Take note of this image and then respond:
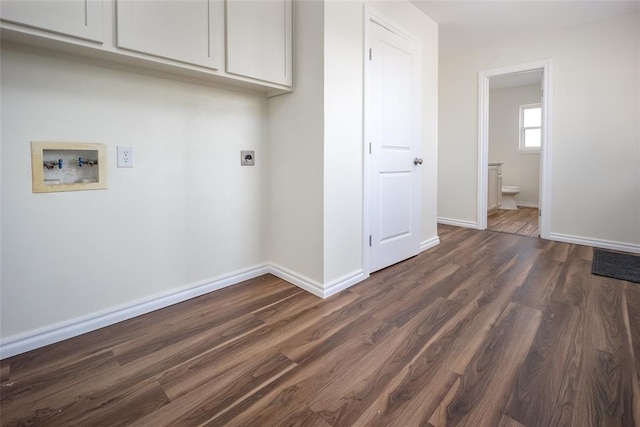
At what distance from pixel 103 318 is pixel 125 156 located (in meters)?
0.90

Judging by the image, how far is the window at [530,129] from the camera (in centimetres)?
614

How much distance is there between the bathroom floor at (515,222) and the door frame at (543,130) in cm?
39

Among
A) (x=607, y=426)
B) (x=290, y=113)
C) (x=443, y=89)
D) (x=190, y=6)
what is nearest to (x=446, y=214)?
(x=443, y=89)

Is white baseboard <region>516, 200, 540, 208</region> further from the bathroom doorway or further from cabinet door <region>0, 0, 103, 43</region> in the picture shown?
cabinet door <region>0, 0, 103, 43</region>

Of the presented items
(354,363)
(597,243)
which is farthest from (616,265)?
(354,363)

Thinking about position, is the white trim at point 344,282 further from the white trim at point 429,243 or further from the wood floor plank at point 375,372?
the white trim at point 429,243

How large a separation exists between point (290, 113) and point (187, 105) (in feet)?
2.22

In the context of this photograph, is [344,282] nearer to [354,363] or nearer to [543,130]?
[354,363]

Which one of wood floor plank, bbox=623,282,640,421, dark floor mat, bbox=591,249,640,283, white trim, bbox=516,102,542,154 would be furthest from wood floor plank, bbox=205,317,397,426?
white trim, bbox=516,102,542,154

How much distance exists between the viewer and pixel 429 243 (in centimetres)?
330

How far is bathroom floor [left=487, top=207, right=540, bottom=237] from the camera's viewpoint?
13.3 feet

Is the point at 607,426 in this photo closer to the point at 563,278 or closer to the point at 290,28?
the point at 563,278

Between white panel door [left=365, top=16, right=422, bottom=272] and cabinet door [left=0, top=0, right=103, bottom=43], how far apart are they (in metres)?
1.62

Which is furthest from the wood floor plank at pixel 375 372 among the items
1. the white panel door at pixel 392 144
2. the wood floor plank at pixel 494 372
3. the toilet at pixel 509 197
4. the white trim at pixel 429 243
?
the toilet at pixel 509 197
